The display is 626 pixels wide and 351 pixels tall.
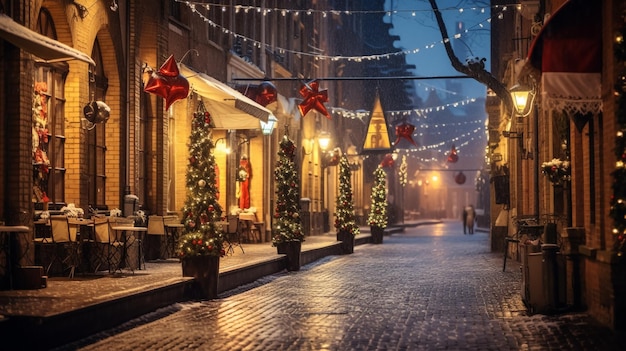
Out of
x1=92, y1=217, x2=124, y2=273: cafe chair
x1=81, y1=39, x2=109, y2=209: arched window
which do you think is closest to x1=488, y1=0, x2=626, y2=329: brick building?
x1=92, y1=217, x2=124, y2=273: cafe chair

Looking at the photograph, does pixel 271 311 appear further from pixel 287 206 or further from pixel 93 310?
pixel 287 206

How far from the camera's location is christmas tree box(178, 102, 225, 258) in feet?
54.3

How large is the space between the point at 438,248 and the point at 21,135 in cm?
2254

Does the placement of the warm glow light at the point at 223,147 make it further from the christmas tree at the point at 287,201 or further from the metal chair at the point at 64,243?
the metal chair at the point at 64,243

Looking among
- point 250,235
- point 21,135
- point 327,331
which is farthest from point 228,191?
point 327,331

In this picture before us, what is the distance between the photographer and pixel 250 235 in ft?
104

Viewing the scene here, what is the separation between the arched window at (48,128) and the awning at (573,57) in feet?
26.0

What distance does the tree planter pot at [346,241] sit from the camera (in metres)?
32.4

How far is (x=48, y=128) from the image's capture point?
17719 mm

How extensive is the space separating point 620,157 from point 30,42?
23.7 ft

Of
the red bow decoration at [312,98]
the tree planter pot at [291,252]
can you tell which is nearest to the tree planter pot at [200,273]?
the tree planter pot at [291,252]

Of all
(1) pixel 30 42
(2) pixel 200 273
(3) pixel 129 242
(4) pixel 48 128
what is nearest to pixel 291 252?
(3) pixel 129 242

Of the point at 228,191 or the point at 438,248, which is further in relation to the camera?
the point at 438,248

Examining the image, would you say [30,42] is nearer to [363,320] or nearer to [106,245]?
[363,320]
